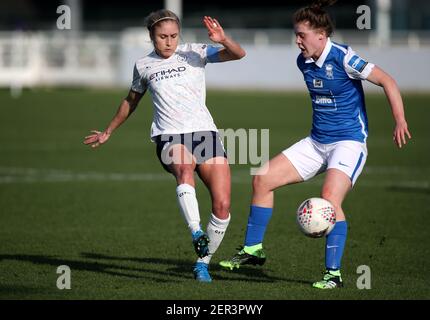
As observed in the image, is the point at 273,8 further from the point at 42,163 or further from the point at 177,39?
the point at 177,39

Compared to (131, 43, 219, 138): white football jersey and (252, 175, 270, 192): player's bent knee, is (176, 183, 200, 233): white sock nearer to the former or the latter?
(131, 43, 219, 138): white football jersey

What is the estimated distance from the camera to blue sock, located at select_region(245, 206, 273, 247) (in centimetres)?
873

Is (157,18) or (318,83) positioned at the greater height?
(157,18)

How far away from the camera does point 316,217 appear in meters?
7.89

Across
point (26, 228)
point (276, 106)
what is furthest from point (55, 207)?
point (276, 106)

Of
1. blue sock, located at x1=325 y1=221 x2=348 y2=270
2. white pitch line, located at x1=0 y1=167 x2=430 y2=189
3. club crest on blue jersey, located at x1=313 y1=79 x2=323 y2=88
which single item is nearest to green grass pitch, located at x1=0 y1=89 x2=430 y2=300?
white pitch line, located at x1=0 y1=167 x2=430 y2=189

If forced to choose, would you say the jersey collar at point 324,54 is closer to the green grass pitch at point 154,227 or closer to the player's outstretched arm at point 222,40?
the player's outstretched arm at point 222,40

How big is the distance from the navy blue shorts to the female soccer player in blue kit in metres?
0.49

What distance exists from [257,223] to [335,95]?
1.31m

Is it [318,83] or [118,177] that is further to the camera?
[118,177]

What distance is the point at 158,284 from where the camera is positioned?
8312 mm

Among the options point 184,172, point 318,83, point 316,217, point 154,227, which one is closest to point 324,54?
point 318,83

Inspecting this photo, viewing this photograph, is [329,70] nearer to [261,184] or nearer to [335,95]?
[335,95]

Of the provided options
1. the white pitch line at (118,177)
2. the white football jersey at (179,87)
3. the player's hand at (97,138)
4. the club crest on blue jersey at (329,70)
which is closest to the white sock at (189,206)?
the white football jersey at (179,87)
